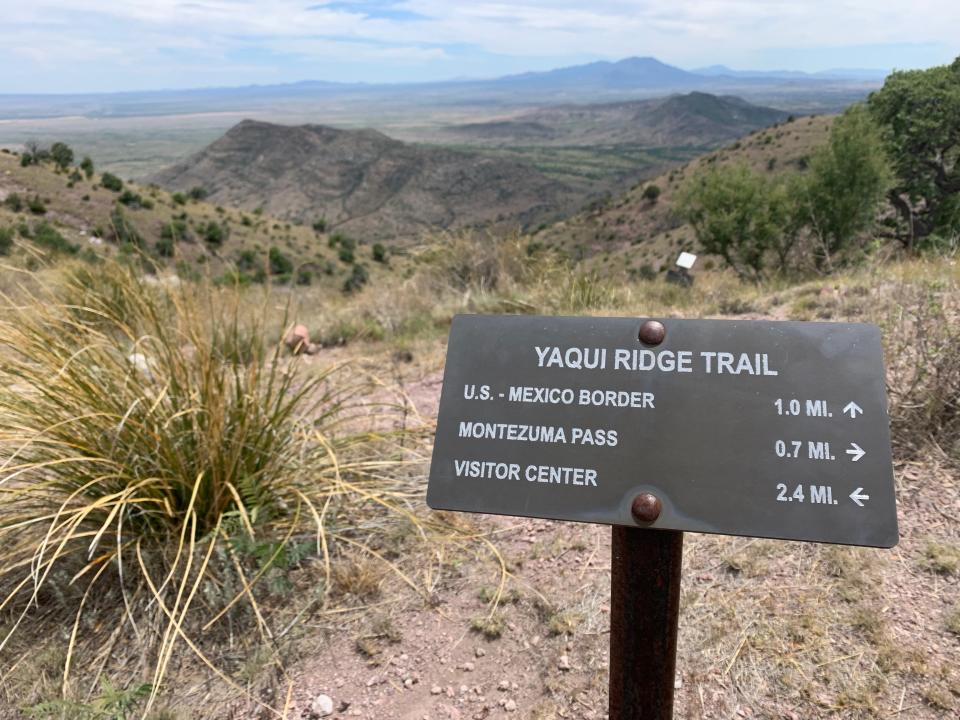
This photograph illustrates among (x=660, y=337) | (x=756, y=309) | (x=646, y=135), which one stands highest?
(x=646, y=135)

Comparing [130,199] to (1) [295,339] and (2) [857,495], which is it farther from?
(2) [857,495]

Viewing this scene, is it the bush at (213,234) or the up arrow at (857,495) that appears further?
the bush at (213,234)

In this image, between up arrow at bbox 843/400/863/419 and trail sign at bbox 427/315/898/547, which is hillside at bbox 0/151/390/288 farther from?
up arrow at bbox 843/400/863/419

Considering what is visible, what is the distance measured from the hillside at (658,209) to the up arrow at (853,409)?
43130 millimetres

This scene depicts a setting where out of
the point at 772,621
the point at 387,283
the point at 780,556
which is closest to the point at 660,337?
the point at 772,621

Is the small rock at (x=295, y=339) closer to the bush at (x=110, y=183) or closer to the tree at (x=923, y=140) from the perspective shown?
the tree at (x=923, y=140)

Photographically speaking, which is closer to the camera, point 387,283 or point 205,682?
point 205,682

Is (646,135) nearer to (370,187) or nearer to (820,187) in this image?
(370,187)

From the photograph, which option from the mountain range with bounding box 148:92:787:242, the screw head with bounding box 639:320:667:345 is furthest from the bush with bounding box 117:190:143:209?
the mountain range with bounding box 148:92:787:242

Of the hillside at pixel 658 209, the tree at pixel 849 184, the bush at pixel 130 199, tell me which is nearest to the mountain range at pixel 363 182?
the hillside at pixel 658 209

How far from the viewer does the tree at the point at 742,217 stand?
17.4m

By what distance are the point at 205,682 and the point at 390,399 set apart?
7.87ft

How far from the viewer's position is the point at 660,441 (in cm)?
156

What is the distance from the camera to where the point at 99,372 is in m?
2.87
